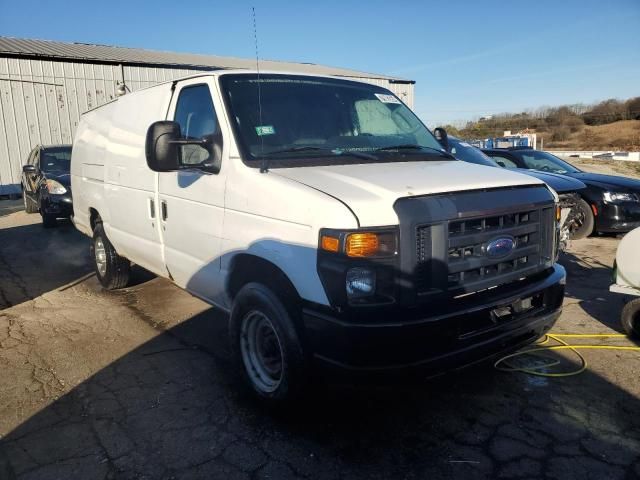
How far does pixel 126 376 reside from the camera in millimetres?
3773

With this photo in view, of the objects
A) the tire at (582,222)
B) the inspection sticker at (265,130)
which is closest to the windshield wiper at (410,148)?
the inspection sticker at (265,130)

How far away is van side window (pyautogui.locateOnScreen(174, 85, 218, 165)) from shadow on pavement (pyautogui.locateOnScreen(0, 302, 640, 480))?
1.67 m

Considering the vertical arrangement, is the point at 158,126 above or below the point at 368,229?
above

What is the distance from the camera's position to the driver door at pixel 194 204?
349 centimetres

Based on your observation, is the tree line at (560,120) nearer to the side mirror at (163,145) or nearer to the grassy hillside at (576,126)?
the grassy hillside at (576,126)

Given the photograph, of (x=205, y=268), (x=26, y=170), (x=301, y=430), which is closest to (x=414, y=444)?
(x=301, y=430)

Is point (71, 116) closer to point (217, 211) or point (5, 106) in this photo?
point (5, 106)

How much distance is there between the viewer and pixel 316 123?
12.0ft

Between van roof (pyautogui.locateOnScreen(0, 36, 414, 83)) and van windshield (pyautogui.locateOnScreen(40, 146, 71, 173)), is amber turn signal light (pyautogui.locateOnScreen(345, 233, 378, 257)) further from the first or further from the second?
van roof (pyautogui.locateOnScreen(0, 36, 414, 83))

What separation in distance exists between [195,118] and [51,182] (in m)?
8.01

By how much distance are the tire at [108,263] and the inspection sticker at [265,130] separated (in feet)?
10.4

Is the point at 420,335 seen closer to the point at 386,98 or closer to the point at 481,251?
the point at 481,251

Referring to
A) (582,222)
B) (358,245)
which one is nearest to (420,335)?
(358,245)

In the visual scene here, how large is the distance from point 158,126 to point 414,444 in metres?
2.54
